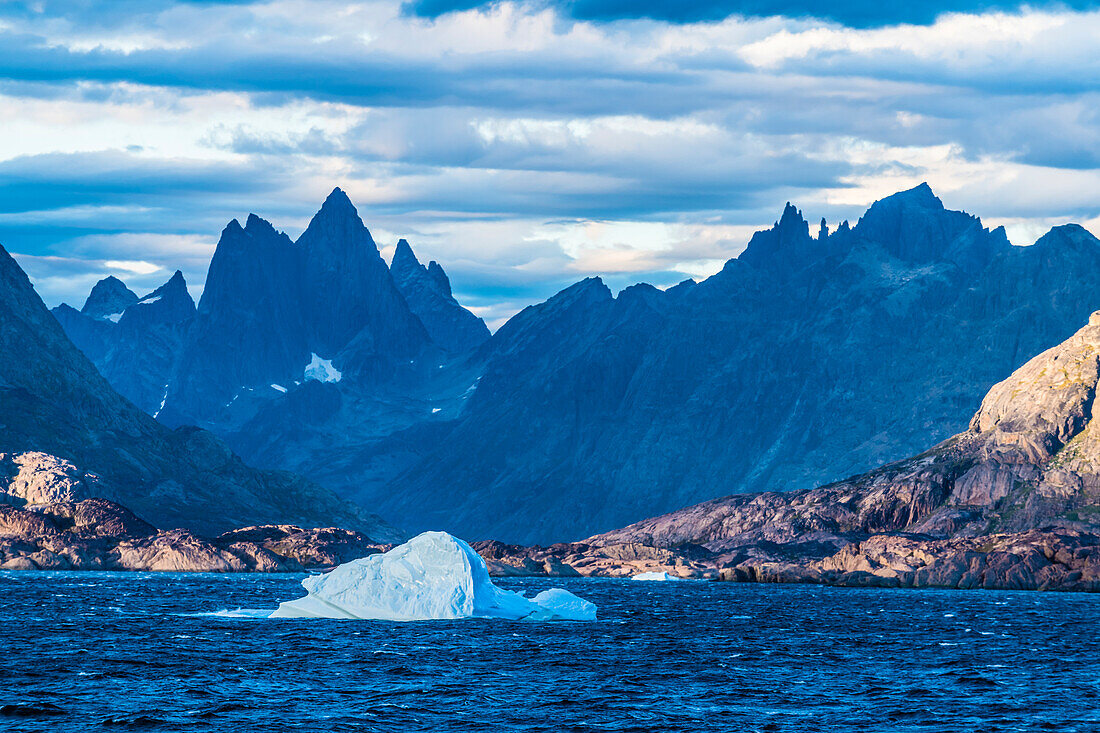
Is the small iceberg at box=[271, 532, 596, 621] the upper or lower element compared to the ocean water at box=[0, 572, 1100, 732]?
upper

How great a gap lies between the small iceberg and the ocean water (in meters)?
2.24

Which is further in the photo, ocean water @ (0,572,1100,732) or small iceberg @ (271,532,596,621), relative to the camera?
small iceberg @ (271,532,596,621)

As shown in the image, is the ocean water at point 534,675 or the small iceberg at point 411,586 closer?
the ocean water at point 534,675

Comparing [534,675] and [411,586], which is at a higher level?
[411,586]

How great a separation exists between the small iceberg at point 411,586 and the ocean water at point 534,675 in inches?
88.2

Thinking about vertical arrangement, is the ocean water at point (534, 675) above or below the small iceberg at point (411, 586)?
below

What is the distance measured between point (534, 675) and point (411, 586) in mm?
40862

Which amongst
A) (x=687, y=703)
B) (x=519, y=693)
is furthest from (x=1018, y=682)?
(x=519, y=693)

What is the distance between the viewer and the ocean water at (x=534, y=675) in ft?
256

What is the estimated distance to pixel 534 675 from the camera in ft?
333

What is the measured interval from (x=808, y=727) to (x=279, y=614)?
81264 millimetres

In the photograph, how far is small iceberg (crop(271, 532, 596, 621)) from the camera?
456 feet

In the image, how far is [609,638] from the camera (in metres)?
136

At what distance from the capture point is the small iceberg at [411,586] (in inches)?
5472
